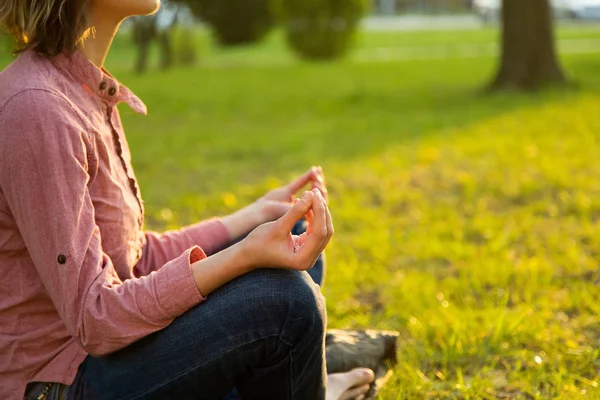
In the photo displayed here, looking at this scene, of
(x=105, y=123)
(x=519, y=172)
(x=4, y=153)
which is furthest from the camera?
(x=519, y=172)

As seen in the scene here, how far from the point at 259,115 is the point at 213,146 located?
7.11ft

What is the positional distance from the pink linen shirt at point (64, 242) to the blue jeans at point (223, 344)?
46 mm

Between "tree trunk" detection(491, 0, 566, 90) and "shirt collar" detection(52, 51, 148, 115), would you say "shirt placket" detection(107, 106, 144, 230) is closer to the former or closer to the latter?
"shirt collar" detection(52, 51, 148, 115)

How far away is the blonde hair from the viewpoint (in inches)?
73.7

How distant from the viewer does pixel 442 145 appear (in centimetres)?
703

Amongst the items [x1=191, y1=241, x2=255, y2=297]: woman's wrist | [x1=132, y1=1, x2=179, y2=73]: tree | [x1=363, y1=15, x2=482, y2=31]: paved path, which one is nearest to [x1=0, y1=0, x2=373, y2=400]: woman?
[x1=191, y1=241, x2=255, y2=297]: woman's wrist

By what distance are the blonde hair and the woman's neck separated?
4 centimetres

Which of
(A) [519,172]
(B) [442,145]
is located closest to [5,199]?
(A) [519,172]

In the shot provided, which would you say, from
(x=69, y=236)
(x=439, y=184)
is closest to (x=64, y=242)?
(x=69, y=236)

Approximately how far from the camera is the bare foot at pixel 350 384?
90.8 inches

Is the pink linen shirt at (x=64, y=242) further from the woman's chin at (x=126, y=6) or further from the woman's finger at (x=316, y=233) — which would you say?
the woman's finger at (x=316, y=233)

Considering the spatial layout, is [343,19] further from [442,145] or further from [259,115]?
[442,145]

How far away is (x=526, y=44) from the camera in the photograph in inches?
421

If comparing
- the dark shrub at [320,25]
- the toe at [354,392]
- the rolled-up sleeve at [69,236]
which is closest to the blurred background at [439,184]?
the toe at [354,392]
